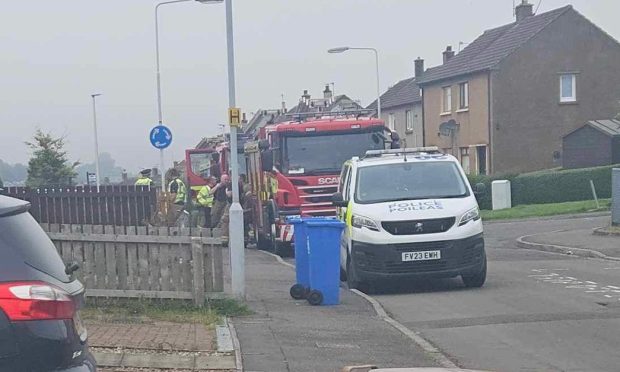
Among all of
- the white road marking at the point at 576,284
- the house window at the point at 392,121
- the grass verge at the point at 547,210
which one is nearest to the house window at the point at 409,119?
the house window at the point at 392,121

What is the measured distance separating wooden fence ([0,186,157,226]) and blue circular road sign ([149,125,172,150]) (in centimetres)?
989

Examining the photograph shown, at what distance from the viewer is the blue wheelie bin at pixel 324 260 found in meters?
13.3

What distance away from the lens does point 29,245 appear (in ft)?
17.5

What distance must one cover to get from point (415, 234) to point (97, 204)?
5.54 meters

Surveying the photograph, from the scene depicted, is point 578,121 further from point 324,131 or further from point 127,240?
point 127,240

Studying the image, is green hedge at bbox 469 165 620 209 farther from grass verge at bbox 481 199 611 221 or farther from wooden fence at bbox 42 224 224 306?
wooden fence at bbox 42 224 224 306

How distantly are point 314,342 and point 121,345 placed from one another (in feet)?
6.37

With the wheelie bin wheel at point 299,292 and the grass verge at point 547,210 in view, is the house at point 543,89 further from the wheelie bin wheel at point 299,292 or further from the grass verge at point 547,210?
the wheelie bin wheel at point 299,292

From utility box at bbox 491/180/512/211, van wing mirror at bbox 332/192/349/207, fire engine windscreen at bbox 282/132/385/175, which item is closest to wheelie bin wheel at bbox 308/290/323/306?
van wing mirror at bbox 332/192/349/207

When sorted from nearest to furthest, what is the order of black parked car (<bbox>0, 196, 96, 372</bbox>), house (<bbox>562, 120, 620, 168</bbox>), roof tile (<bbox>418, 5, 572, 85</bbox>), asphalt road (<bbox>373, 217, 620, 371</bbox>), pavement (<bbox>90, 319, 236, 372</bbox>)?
1. black parked car (<bbox>0, 196, 96, 372</bbox>)
2. pavement (<bbox>90, 319, 236, 372</bbox>)
3. asphalt road (<bbox>373, 217, 620, 371</bbox>)
4. house (<bbox>562, 120, 620, 168</bbox>)
5. roof tile (<bbox>418, 5, 572, 85</bbox>)

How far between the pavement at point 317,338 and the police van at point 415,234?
2.79 ft

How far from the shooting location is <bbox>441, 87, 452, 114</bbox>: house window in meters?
51.7

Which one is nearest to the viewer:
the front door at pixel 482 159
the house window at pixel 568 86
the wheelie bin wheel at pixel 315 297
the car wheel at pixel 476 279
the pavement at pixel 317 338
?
the pavement at pixel 317 338

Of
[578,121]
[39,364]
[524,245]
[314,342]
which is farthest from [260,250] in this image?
[578,121]
